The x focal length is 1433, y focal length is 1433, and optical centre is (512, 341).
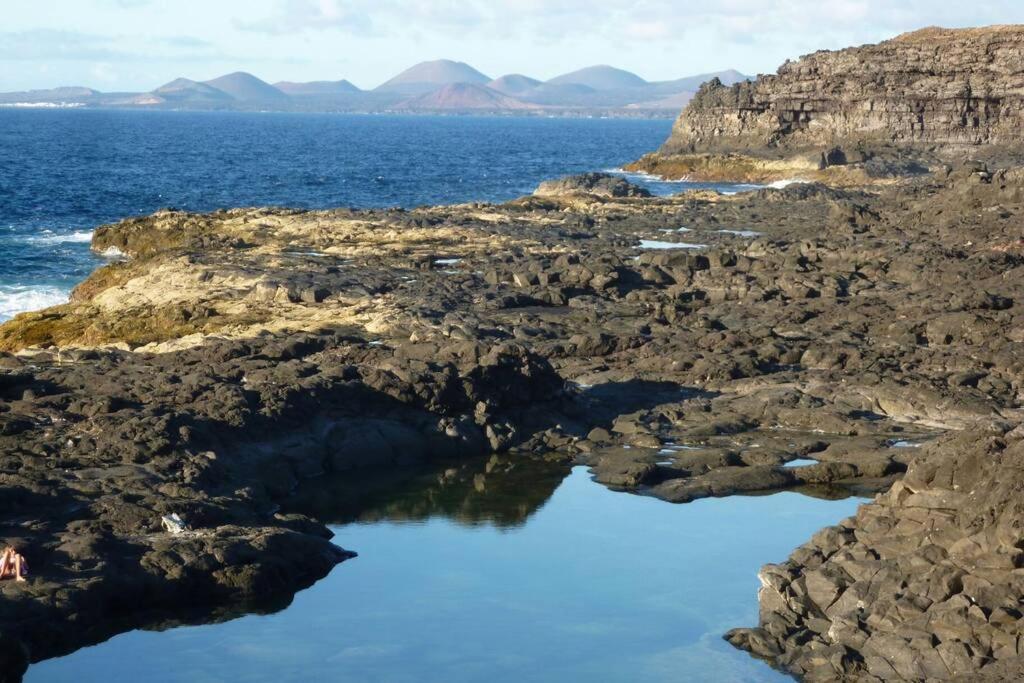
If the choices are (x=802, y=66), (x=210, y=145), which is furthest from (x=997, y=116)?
(x=210, y=145)

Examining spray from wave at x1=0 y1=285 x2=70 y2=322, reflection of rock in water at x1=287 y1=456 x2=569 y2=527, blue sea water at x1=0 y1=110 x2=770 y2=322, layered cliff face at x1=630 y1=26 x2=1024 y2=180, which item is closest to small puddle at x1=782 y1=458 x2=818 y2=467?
reflection of rock in water at x1=287 y1=456 x2=569 y2=527

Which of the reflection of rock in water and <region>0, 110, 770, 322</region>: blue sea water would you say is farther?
<region>0, 110, 770, 322</region>: blue sea water

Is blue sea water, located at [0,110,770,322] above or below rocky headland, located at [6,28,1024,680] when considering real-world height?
below

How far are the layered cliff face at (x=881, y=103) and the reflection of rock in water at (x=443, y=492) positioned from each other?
2277 inches

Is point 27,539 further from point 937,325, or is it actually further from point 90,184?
point 90,184

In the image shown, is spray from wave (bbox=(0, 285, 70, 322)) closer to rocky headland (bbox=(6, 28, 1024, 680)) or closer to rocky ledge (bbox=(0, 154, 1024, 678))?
rocky headland (bbox=(6, 28, 1024, 680))

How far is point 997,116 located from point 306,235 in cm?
5060

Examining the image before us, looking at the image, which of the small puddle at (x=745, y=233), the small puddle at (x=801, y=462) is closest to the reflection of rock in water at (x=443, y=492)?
the small puddle at (x=801, y=462)

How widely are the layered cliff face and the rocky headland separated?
114 feet

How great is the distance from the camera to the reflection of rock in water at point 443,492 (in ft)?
72.2

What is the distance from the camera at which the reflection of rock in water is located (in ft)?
72.2

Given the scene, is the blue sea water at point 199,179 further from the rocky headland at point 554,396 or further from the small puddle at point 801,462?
the small puddle at point 801,462

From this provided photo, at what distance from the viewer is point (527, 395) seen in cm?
2572

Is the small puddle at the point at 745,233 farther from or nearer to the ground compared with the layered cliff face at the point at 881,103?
nearer to the ground
